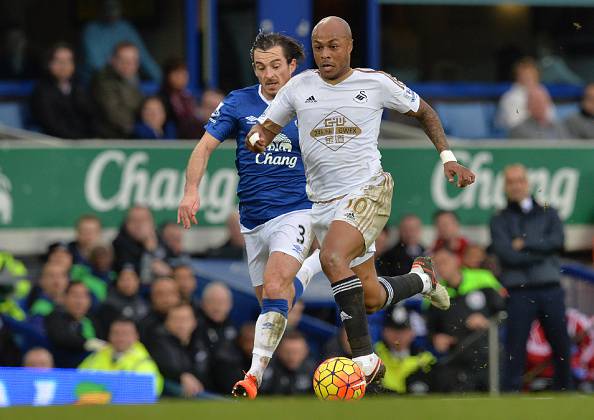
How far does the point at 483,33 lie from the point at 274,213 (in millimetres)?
9501

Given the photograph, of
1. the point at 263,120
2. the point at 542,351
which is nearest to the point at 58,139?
the point at 542,351

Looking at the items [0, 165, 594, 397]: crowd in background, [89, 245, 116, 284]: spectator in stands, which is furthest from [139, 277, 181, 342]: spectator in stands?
[89, 245, 116, 284]: spectator in stands

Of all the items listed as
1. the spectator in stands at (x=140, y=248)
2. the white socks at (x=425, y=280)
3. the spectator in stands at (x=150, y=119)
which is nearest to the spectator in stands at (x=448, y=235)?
the spectator in stands at (x=140, y=248)

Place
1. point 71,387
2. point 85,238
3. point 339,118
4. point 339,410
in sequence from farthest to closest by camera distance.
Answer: point 85,238 → point 71,387 → point 339,118 → point 339,410

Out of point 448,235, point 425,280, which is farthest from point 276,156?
point 448,235

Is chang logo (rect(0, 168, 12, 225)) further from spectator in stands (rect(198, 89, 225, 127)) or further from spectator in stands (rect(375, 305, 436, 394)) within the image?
spectator in stands (rect(375, 305, 436, 394))

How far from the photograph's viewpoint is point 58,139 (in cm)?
1570

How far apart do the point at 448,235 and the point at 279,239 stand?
522 cm

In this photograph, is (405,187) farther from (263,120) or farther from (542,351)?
(263,120)

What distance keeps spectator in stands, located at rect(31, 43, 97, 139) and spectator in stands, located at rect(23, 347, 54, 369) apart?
307 centimetres

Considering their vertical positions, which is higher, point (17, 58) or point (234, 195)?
point (17, 58)

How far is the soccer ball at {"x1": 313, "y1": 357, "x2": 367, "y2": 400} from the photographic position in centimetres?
985

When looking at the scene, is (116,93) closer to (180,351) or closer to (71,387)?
(180,351)

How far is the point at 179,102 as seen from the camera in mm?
16203
